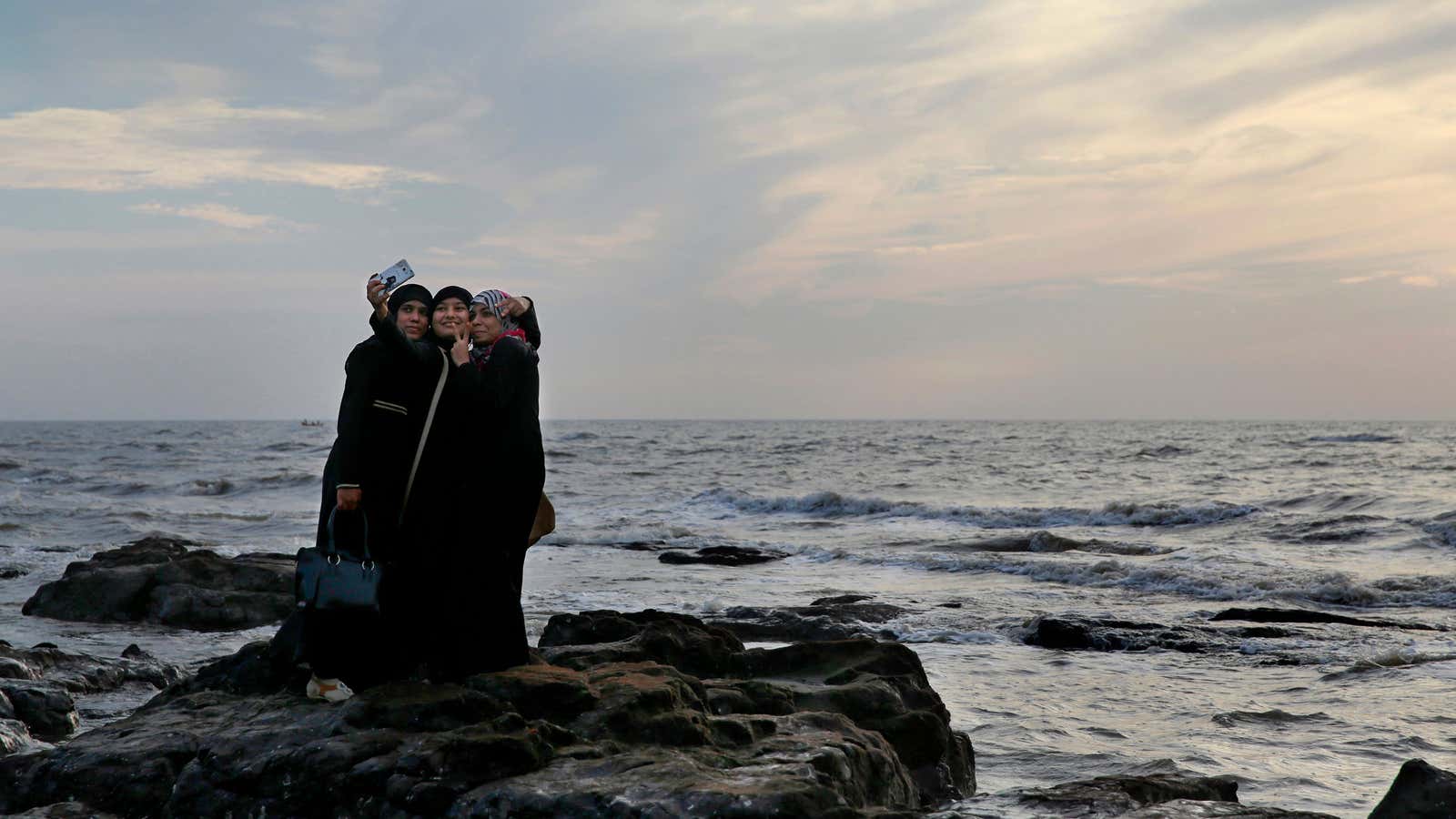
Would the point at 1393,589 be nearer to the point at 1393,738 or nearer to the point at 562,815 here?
the point at 1393,738

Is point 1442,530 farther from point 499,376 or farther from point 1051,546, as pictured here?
point 499,376

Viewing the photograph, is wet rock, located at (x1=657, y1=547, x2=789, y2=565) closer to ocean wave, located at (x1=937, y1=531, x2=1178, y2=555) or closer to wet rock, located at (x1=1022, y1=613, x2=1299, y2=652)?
ocean wave, located at (x1=937, y1=531, x2=1178, y2=555)

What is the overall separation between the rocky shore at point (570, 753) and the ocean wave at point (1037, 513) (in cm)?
1916

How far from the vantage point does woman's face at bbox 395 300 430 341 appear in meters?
5.44

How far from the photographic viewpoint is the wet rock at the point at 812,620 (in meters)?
11.0

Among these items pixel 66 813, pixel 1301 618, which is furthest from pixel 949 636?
pixel 66 813

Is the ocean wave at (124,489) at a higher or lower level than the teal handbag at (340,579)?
lower

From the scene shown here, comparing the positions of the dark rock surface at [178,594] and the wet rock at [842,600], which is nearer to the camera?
the dark rock surface at [178,594]

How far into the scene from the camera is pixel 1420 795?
5.03 metres

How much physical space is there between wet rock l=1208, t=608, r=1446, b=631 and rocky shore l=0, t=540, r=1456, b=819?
660 cm

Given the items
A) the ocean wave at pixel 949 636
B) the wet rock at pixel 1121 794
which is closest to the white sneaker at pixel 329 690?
the wet rock at pixel 1121 794

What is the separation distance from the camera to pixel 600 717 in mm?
4898

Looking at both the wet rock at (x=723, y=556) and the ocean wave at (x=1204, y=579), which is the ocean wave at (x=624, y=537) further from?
the ocean wave at (x=1204, y=579)

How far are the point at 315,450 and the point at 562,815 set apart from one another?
6473cm
